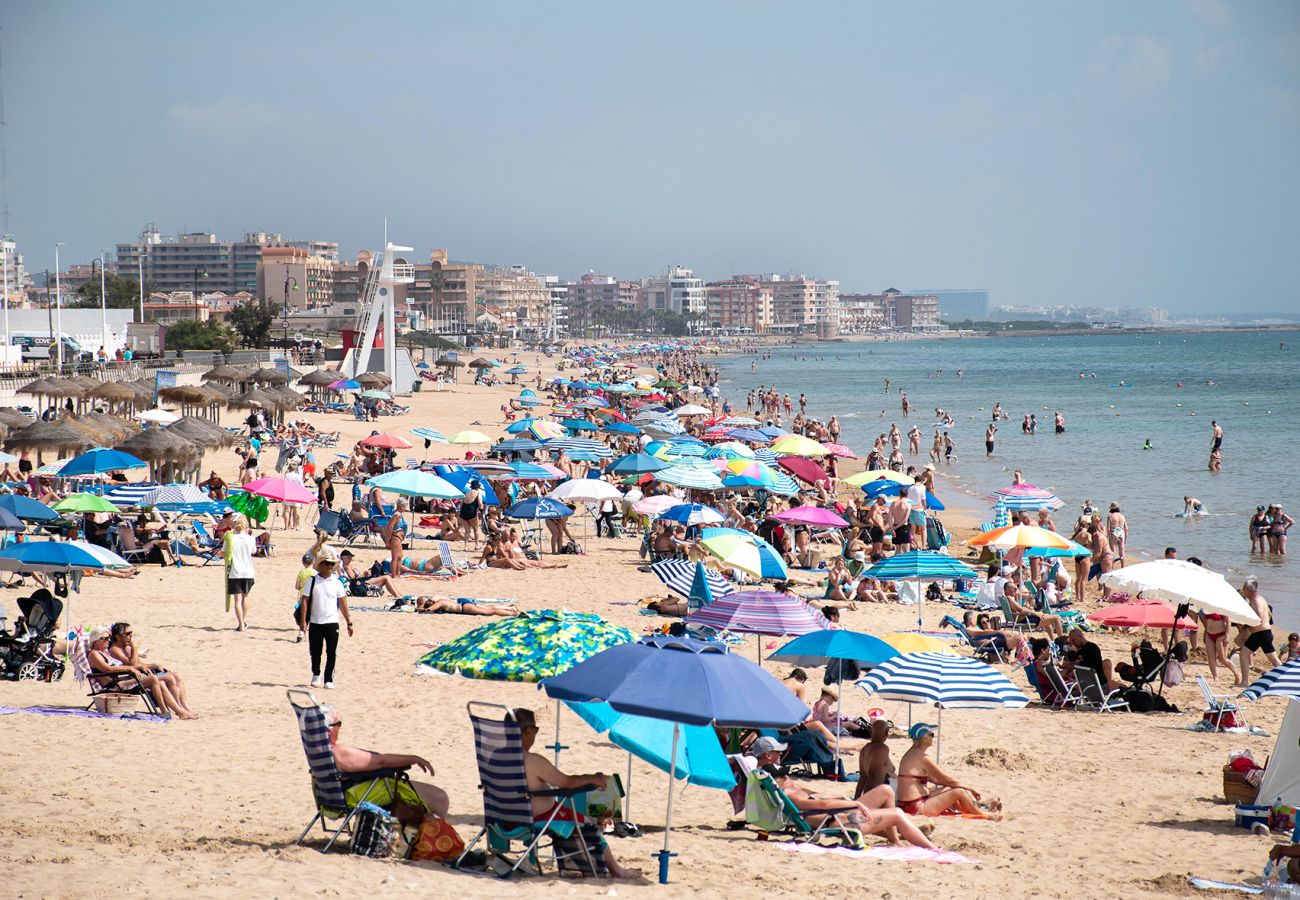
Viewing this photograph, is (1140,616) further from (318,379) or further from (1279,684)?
(318,379)

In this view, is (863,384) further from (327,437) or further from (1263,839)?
(1263,839)

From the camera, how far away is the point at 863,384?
87375mm

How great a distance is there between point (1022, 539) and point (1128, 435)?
3319cm

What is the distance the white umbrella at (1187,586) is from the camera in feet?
33.7

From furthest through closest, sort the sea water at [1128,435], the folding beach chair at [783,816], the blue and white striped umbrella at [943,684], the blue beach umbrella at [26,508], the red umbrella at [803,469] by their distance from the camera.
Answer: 1. the sea water at [1128,435]
2. the red umbrella at [803,469]
3. the blue beach umbrella at [26,508]
4. the blue and white striped umbrella at [943,684]
5. the folding beach chair at [783,816]

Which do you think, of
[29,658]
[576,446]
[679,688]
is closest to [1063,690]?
[679,688]

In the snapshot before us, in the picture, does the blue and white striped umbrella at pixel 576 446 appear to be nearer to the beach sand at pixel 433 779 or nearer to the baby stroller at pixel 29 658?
the beach sand at pixel 433 779

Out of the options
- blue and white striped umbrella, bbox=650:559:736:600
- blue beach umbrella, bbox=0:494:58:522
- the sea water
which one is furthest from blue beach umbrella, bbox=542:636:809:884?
the sea water

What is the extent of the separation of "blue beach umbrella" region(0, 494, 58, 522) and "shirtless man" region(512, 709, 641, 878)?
925 cm

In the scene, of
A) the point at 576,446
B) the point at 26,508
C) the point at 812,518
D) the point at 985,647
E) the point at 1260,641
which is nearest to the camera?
the point at 1260,641

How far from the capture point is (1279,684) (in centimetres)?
771

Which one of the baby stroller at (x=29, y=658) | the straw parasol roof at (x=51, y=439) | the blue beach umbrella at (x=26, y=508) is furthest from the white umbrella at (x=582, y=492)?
the baby stroller at (x=29, y=658)

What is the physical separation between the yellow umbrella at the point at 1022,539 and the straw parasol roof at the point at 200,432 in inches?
466

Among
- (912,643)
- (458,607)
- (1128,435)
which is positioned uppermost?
(912,643)
